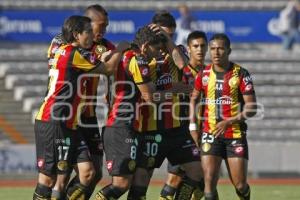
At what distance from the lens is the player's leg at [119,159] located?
10.5m

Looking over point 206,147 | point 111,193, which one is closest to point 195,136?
point 206,147

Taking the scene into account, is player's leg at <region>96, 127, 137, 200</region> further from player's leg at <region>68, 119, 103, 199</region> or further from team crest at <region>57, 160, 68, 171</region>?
player's leg at <region>68, 119, 103, 199</region>

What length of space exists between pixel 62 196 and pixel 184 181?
1517 mm

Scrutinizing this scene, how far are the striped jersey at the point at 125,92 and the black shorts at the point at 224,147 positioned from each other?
1.12 meters

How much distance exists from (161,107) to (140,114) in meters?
0.39

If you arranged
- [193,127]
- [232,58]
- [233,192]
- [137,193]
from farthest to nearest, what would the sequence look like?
1. [232,58]
2. [233,192]
3. [193,127]
4. [137,193]

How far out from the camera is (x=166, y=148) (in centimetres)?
1124

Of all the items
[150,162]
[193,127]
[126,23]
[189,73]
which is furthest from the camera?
[126,23]

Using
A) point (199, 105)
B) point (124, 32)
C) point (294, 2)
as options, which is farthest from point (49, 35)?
point (199, 105)

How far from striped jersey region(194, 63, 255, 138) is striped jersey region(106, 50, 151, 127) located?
1109 millimetres

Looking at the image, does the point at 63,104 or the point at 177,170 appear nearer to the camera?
the point at 63,104

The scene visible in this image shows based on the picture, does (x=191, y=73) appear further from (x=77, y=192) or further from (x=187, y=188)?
(x=77, y=192)

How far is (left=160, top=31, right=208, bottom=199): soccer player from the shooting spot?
38.1 feet

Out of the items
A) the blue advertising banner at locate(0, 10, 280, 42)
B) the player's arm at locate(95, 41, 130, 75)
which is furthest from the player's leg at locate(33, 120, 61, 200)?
the blue advertising banner at locate(0, 10, 280, 42)
